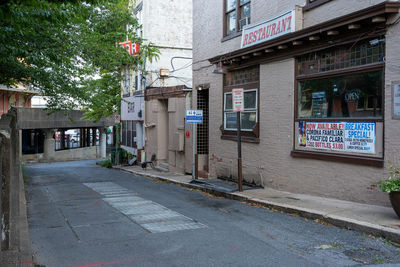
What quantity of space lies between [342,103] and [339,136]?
776 millimetres

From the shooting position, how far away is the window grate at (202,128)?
15.5m

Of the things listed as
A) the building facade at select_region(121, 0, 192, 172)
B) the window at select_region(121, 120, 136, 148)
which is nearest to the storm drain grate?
the building facade at select_region(121, 0, 192, 172)

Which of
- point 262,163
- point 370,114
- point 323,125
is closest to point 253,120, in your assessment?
point 262,163

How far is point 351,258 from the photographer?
5156 mm

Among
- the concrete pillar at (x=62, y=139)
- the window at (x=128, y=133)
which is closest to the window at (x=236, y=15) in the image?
the window at (x=128, y=133)

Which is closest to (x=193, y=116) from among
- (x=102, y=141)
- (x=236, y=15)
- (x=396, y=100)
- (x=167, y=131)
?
(x=236, y=15)

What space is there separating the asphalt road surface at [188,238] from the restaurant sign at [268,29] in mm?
4864

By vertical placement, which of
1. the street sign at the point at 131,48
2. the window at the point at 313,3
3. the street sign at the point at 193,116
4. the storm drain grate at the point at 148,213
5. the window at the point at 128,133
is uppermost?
the street sign at the point at 131,48

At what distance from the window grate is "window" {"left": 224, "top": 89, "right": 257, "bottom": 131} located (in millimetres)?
2344

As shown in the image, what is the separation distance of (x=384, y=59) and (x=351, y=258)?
447 cm

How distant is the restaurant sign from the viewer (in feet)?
33.4

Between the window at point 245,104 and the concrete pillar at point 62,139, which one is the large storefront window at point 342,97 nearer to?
the window at point 245,104

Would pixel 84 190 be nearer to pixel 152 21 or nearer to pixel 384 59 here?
pixel 384 59

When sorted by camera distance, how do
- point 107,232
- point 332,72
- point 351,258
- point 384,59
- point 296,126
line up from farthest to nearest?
point 296,126
point 332,72
point 384,59
point 107,232
point 351,258
